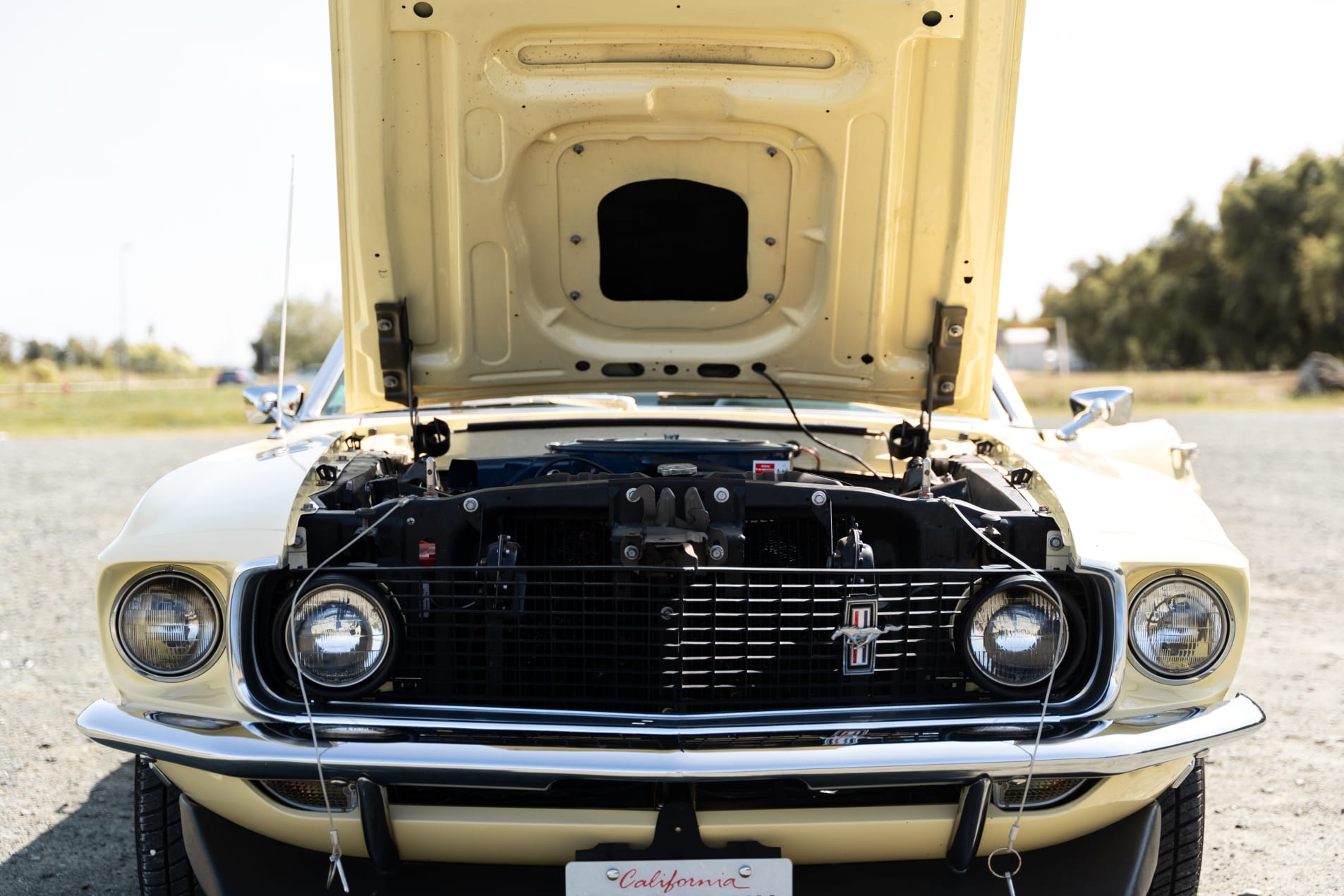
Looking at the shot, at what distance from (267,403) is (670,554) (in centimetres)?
196

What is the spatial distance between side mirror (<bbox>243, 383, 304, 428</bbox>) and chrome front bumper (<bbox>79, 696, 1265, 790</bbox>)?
4.70ft

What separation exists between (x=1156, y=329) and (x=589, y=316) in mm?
49488

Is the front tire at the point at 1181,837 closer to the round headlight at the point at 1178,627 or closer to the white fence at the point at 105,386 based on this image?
the round headlight at the point at 1178,627

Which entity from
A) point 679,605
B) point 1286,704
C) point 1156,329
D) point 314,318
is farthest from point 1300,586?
point 314,318

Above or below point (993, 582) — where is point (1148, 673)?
below

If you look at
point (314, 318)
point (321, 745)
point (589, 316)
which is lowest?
point (314, 318)

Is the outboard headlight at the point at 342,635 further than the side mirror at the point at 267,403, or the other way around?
the side mirror at the point at 267,403

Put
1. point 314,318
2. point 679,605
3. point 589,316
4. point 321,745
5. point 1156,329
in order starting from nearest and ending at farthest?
point 321,745, point 679,605, point 589,316, point 1156,329, point 314,318

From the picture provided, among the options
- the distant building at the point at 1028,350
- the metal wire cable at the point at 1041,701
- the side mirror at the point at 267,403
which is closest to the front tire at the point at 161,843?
the side mirror at the point at 267,403

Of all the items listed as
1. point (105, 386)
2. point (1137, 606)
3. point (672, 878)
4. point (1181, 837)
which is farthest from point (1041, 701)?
point (105, 386)

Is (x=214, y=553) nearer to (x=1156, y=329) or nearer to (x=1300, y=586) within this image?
(x=1300, y=586)

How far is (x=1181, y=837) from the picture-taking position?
2.28 m

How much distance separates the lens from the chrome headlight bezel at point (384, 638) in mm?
2055

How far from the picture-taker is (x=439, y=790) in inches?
78.3
